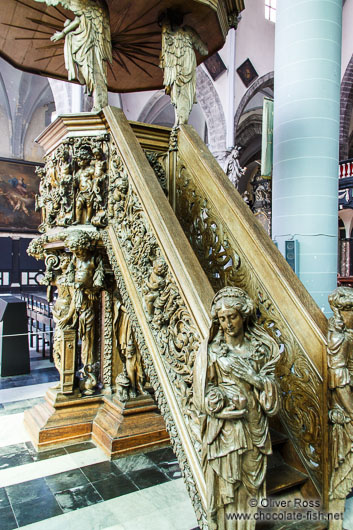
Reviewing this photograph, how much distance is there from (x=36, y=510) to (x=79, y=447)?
0.80m

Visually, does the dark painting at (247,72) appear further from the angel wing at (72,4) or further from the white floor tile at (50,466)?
the white floor tile at (50,466)

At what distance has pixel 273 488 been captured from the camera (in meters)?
1.90

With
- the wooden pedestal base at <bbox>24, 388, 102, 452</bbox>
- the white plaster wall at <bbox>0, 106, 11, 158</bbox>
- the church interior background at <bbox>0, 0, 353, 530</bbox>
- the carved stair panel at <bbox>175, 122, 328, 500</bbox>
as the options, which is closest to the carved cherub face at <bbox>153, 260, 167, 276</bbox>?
the carved stair panel at <bbox>175, 122, 328, 500</bbox>

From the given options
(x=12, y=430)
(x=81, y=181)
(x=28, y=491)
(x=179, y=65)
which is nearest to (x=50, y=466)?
(x=28, y=491)

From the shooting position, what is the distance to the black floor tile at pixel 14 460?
2711 mm

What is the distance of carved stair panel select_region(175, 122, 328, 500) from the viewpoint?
2023 millimetres

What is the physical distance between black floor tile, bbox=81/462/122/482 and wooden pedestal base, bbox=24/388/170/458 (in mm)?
106

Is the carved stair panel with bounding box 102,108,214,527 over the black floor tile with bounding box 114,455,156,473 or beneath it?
over

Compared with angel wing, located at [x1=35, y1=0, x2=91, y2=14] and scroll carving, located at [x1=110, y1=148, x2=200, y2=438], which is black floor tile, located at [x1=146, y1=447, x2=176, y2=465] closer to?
scroll carving, located at [x1=110, y1=148, x2=200, y2=438]

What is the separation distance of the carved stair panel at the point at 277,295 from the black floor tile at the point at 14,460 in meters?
1.81

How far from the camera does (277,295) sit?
2217 millimetres

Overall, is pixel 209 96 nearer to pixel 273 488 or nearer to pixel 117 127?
pixel 117 127

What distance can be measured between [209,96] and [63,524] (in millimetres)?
14667

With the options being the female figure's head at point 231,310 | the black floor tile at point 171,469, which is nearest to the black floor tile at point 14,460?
the black floor tile at point 171,469
